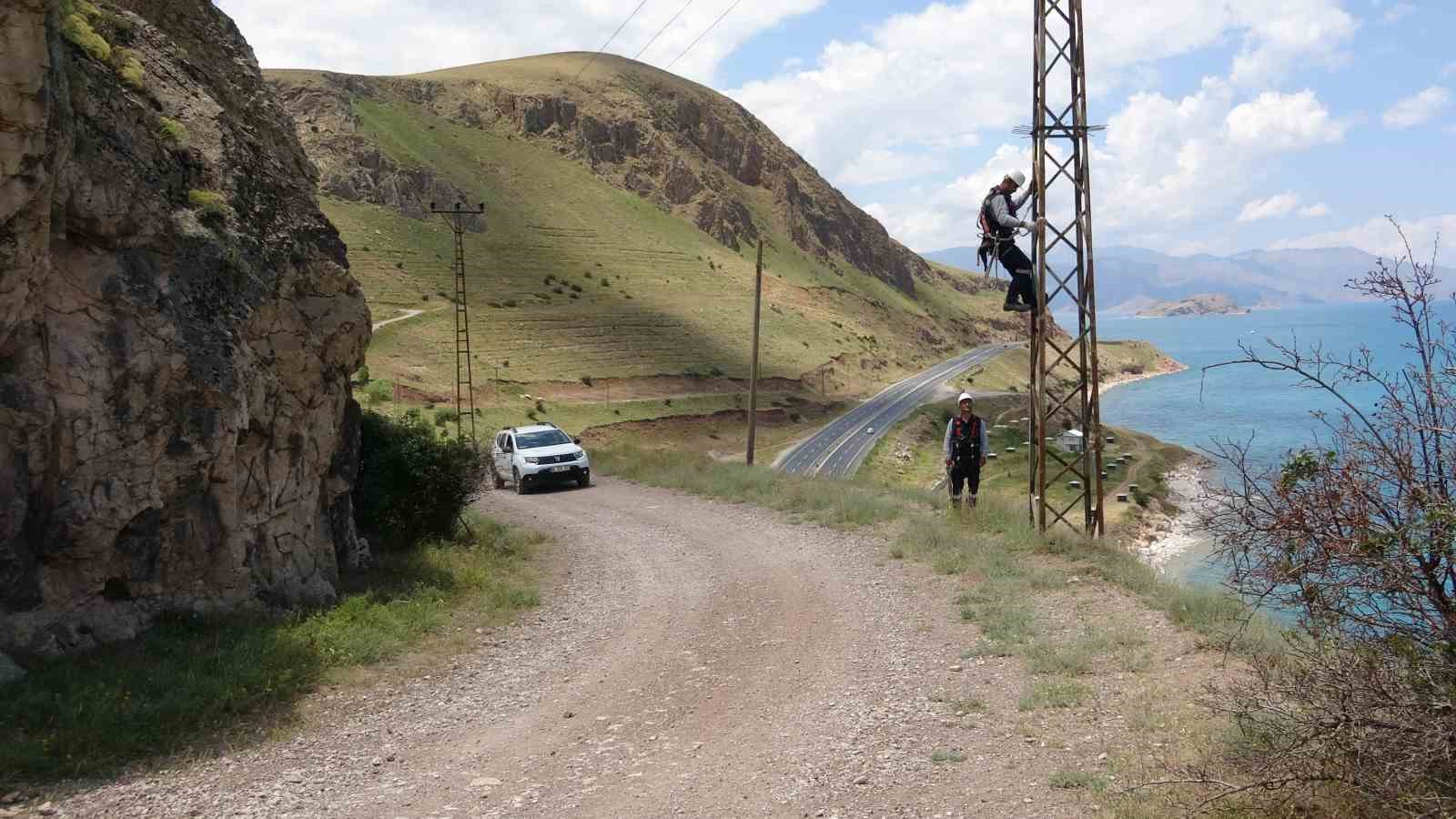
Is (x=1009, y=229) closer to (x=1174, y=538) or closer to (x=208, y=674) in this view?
(x=208, y=674)

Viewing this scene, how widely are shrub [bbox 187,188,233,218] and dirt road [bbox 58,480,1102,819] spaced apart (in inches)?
220

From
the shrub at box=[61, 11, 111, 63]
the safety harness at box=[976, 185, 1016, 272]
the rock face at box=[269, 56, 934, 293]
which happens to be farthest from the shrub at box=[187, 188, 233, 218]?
the rock face at box=[269, 56, 934, 293]

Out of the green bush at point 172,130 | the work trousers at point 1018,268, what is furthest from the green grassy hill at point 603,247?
the work trousers at point 1018,268

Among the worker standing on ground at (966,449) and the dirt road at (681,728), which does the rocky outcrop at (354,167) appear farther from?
the dirt road at (681,728)

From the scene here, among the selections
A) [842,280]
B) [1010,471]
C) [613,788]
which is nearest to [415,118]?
[842,280]

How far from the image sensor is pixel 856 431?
6312cm

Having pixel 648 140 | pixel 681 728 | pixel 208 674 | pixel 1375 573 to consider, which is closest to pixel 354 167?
pixel 648 140

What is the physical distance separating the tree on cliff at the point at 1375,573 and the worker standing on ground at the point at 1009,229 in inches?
296

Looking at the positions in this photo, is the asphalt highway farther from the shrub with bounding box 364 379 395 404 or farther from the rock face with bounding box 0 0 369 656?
the rock face with bounding box 0 0 369 656

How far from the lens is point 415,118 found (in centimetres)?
11138

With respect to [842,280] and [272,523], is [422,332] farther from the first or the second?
[842,280]

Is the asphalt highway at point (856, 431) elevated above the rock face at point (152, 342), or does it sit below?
below

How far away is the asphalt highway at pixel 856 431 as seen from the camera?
51062mm

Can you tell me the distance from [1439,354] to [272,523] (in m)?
10.9
